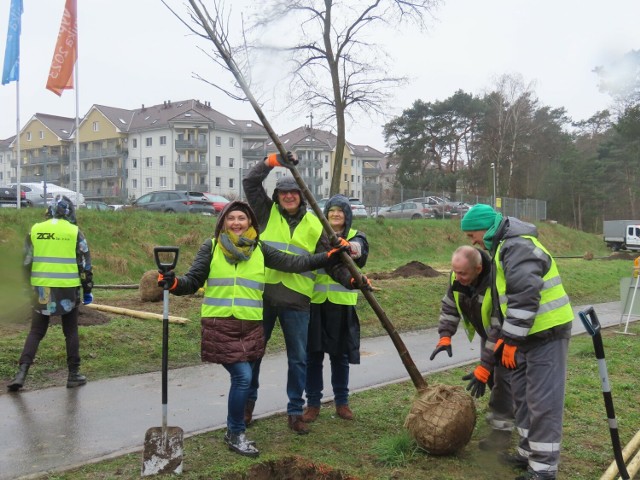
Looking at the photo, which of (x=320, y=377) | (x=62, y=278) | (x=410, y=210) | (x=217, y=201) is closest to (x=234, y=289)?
(x=320, y=377)

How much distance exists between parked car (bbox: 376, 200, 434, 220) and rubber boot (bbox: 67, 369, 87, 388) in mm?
30980

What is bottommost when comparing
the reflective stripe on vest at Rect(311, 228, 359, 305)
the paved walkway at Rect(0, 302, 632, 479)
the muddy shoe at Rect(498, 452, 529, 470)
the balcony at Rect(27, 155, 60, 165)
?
the paved walkway at Rect(0, 302, 632, 479)

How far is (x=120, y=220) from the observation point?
18.2 meters

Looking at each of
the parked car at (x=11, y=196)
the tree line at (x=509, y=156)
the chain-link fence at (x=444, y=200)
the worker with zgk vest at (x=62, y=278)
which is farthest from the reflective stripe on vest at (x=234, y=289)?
the tree line at (x=509, y=156)

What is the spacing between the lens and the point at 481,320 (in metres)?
4.68

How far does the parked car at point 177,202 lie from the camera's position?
86.5 feet

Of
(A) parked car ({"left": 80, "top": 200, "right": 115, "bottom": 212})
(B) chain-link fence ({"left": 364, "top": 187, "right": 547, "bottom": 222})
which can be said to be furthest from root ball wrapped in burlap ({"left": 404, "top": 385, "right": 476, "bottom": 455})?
(B) chain-link fence ({"left": 364, "top": 187, "right": 547, "bottom": 222})

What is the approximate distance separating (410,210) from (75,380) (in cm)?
3221

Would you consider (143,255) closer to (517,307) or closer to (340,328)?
(340,328)

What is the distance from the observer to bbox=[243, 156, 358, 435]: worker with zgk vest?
4852mm

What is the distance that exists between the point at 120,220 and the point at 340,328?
566 inches

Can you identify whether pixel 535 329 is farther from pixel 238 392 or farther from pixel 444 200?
pixel 444 200

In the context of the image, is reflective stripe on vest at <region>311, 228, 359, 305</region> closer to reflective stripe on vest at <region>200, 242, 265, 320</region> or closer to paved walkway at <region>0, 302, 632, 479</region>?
reflective stripe on vest at <region>200, 242, 265, 320</region>

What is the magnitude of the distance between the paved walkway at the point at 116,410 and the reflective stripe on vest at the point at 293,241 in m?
1.35
